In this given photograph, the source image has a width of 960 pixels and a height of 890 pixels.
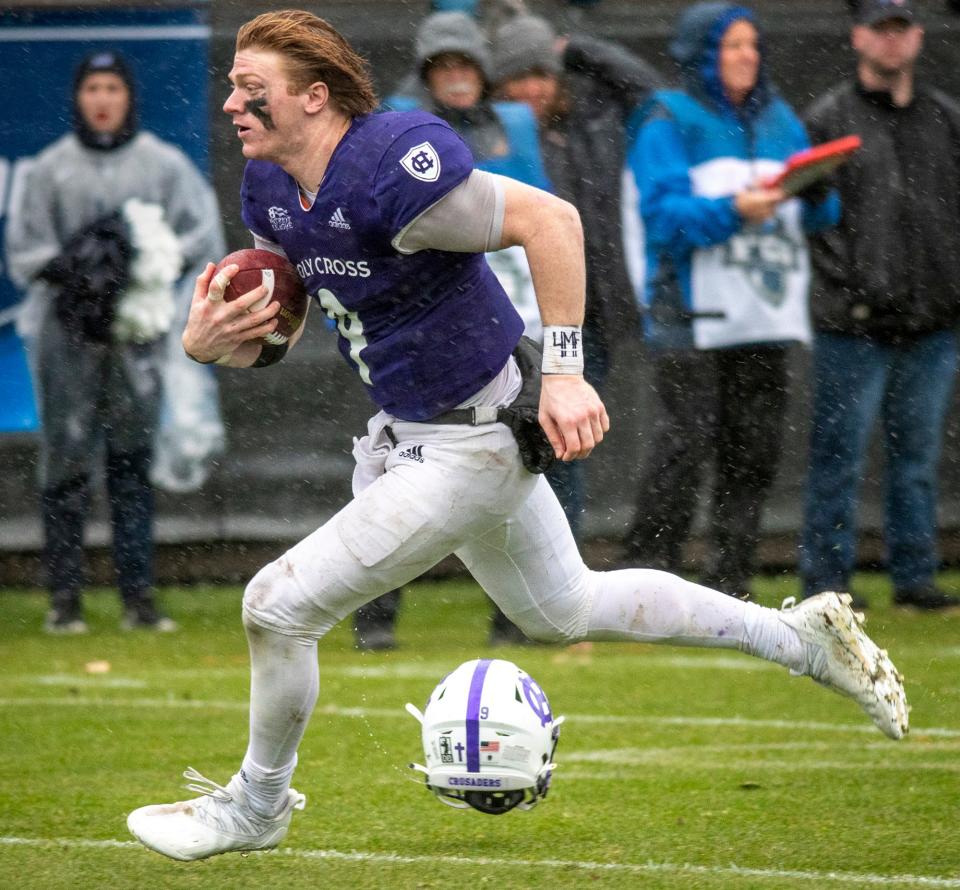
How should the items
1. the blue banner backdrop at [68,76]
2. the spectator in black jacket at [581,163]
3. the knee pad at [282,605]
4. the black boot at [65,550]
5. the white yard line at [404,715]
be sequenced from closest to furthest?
the knee pad at [282,605] → the white yard line at [404,715] → the spectator in black jacket at [581,163] → the black boot at [65,550] → the blue banner backdrop at [68,76]

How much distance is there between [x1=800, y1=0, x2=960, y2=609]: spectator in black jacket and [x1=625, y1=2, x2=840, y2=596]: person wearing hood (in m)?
0.19

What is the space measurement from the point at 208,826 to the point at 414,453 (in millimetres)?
1027

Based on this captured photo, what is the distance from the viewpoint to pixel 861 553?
10656 millimetres

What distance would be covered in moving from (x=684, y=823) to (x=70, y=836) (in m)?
1.65

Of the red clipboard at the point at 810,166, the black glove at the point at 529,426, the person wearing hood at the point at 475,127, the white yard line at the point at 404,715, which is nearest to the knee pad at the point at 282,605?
the black glove at the point at 529,426

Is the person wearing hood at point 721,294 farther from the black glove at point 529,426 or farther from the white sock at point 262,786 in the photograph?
the white sock at point 262,786

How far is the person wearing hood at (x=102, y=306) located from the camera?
916cm

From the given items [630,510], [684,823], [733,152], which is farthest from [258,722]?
[630,510]

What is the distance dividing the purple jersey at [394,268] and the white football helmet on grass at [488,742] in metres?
0.69

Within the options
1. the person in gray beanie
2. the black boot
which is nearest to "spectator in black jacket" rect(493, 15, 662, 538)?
the person in gray beanie

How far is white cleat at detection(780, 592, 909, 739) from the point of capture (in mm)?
4895

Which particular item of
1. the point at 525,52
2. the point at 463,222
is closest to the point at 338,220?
the point at 463,222

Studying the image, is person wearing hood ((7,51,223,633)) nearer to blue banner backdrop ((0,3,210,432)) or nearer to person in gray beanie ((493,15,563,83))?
blue banner backdrop ((0,3,210,432))

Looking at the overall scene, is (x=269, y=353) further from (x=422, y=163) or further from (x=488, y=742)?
(x=488, y=742)
